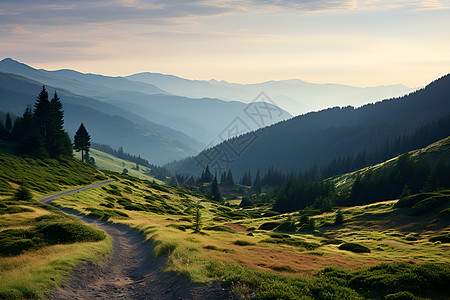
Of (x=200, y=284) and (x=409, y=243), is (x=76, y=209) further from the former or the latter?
(x=409, y=243)

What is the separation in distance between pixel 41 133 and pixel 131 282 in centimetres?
10024

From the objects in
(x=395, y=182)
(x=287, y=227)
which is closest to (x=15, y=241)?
(x=287, y=227)

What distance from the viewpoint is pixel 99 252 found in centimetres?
2506

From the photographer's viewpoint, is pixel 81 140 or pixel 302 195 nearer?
pixel 81 140

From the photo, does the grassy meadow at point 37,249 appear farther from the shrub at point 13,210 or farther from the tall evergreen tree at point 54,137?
the tall evergreen tree at point 54,137

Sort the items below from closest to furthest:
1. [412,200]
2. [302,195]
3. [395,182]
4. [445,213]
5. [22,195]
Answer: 1. [22,195]
2. [445,213]
3. [412,200]
4. [395,182]
5. [302,195]

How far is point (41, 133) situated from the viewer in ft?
330

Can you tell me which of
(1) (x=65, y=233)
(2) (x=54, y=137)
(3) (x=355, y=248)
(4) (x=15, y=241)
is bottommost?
(3) (x=355, y=248)

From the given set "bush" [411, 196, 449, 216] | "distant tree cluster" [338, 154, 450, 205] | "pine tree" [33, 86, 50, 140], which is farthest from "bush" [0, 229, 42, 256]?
"distant tree cluster" [338, 154, 450, 205]

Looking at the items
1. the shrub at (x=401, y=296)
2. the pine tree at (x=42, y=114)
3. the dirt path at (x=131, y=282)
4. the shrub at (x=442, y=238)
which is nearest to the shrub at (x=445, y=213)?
the shrub at (x=442, y=238)

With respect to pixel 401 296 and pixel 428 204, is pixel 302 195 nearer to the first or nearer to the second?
pixel 428 204

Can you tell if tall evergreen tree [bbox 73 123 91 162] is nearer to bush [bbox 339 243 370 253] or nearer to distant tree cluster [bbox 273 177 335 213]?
distant tree cluster [bbox 273 177 335 213]

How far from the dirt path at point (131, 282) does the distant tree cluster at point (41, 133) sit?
81.4 metres

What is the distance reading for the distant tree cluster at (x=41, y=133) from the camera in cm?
9056
